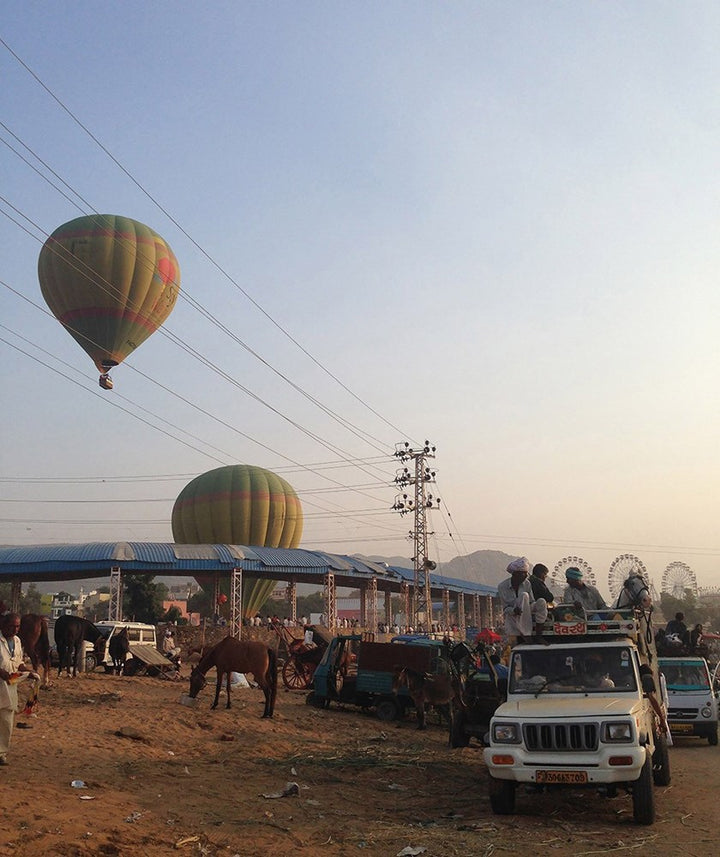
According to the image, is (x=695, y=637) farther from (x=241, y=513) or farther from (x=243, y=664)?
(x=241, y=513)

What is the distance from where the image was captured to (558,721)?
10.4 metres

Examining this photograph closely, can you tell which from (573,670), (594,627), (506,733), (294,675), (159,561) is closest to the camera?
(506,733)

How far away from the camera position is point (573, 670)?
1191cm

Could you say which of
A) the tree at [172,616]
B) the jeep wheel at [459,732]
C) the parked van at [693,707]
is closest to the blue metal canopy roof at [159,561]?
the tree at [172,616]

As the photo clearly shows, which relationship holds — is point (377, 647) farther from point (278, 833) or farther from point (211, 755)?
point (278, 833)

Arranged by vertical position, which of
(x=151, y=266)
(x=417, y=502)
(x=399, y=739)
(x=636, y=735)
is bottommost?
(x=399, y=739)

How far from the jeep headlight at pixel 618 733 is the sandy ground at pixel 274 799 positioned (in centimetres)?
104

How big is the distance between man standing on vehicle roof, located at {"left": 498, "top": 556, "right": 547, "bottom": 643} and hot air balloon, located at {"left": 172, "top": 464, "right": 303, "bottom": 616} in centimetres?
5113

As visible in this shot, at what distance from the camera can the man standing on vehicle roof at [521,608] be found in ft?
41.3

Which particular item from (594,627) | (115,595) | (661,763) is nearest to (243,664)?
(594,627)

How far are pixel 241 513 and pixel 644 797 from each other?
55.1m

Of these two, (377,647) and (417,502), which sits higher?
(417,502)

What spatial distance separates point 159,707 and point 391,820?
32.1 feet

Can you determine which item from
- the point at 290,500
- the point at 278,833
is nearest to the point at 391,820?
the point at 278,833
